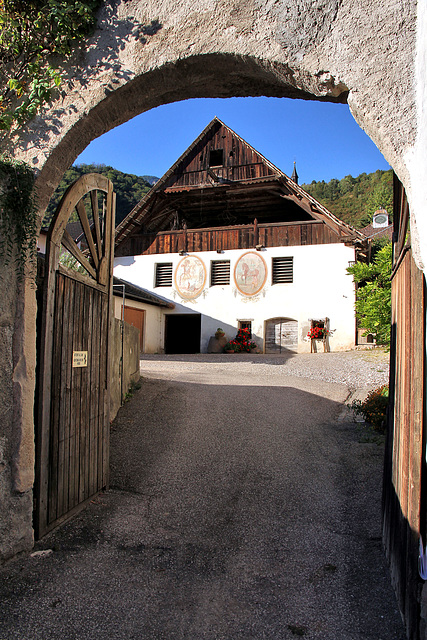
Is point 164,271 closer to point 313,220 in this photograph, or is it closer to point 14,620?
point 313,220

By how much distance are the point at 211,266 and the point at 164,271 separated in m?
2.29

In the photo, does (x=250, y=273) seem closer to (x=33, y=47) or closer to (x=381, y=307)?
(x=381, y=307)

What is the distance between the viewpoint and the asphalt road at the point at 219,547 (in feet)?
8.86

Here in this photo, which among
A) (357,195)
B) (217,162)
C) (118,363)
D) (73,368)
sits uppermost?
(357,195)

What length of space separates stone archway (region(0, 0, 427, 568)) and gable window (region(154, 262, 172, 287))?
17134mm

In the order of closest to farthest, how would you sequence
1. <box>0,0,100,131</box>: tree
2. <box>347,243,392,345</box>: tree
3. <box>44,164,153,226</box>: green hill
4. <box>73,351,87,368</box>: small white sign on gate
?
<box>0,0,100,131</box>: tree, <box>73,351,87,368</box>: small white sign on gate, <box>347,243,392,345</box>: tree, <box>44,164,153,226</box>: green hill

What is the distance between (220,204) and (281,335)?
6.67m

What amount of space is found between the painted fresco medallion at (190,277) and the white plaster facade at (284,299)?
20 centimetres

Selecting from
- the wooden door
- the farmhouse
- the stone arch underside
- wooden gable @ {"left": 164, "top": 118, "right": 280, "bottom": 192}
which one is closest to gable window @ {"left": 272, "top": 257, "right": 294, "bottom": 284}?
the farmhouse

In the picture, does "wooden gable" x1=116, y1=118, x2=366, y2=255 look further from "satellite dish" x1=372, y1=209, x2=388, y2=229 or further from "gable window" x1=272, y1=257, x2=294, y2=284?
"satellite dish" x1=372, y1=209, x2=388, y2=229

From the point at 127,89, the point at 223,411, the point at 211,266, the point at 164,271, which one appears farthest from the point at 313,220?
the point at 127,89

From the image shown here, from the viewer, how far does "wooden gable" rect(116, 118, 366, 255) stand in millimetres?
19359

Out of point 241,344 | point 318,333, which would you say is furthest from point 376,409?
→ point 241,344

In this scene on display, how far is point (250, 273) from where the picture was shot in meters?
→ 19.5
